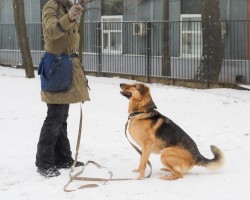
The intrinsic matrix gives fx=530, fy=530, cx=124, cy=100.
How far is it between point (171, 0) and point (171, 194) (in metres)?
14.7

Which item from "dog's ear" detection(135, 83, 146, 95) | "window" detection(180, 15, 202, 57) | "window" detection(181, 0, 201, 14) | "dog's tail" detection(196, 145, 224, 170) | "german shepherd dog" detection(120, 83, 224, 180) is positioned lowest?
"dog's tail" detection(196, 145, 224, 170)

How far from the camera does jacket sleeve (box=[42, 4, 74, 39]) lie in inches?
193

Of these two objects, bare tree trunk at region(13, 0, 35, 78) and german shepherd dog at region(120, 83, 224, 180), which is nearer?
german shepherd dog at region(120, 83, 224, 180)

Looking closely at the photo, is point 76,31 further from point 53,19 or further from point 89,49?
point 89,49

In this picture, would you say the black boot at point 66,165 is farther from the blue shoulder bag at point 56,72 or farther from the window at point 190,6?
the window at point 190,6

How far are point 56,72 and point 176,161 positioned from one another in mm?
1464

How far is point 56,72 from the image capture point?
5.23 m

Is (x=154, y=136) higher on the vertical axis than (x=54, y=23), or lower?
lower

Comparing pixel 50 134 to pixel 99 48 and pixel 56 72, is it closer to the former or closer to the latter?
pixel 56 72

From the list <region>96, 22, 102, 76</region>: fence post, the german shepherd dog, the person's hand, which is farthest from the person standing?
<region>96, 22, 102, 76</region>: fence post

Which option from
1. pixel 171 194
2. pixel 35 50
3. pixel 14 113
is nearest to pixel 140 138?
pixel 171 194

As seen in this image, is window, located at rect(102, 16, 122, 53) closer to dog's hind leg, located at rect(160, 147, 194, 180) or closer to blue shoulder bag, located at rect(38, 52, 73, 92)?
blue shoulder bag, located at rect(38, 52, 73, 92)

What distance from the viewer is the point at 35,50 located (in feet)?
67.1

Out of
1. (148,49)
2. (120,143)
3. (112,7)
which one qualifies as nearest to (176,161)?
(120,143)
